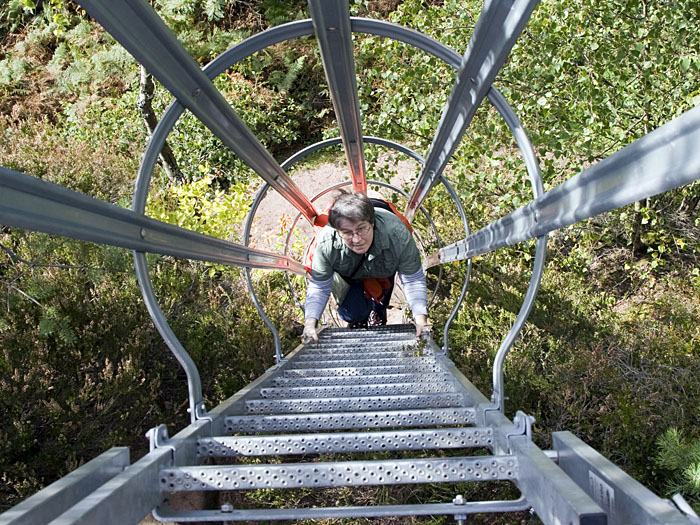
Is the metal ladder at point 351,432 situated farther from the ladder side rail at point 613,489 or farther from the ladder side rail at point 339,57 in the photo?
the ladder side rail at point 339,57

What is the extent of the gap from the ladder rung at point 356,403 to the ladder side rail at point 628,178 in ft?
3.26

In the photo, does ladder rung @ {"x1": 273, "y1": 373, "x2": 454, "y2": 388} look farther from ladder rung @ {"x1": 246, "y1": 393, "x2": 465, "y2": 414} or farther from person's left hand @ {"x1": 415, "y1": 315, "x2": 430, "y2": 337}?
person's left hand @ {"x1": 415, "y1": 315, "x2": 430, "y2": 337}

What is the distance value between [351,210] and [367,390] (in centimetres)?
108

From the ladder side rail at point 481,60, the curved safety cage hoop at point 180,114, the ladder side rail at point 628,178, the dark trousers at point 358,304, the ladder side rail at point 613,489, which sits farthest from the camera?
the dark trousers at point 358,304

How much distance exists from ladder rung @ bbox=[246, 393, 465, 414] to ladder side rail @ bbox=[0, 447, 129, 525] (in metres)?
1.02

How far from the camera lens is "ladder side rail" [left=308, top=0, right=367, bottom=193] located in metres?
2.04

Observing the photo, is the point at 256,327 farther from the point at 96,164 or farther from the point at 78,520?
the point at 78,520

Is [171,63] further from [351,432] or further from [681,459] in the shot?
[681,459]

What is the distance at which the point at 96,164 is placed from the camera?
24.6 ft

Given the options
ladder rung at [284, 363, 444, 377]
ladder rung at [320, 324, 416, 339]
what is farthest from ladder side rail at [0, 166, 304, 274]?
ladder rung at [320, 324, 416, 339]

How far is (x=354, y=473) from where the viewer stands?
5.95 ft

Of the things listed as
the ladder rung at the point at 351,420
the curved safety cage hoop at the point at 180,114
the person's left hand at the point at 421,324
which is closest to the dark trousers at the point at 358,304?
the person's left hand at the point at 421,324

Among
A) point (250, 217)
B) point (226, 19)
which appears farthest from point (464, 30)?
point (226, 19)

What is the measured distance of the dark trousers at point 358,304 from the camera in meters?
5.07
